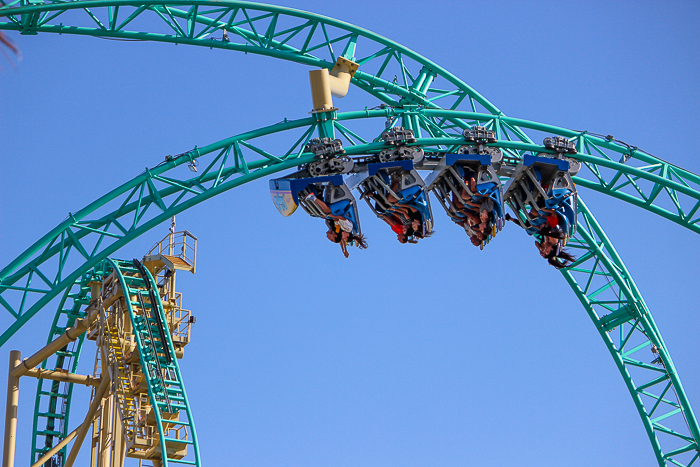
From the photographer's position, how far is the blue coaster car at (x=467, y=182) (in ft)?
61.3

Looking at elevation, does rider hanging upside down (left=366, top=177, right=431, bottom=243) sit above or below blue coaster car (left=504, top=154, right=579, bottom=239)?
below

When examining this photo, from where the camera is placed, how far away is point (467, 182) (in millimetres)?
18781

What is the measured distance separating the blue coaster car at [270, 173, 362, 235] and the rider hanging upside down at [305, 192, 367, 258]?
5cm

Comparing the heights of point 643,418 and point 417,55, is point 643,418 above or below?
below

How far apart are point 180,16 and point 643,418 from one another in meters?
13.8

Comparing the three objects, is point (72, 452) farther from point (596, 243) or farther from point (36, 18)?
point (596, 243)

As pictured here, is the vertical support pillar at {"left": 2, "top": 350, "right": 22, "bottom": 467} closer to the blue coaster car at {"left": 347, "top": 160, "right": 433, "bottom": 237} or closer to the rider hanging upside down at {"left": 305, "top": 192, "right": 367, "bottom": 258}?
the rider hanging upside down at {"left": 305, "top": 192, "right": 367, "bottom": 258}

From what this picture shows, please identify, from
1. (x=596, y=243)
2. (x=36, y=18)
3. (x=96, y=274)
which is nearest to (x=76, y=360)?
(x=96, y=274)

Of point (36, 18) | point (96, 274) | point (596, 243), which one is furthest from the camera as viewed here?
point (96, 274)

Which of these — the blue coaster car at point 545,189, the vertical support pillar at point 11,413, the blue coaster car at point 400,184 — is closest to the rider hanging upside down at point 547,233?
the blue coaster car at point 545,189

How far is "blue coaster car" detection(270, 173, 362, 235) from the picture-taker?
713 inches

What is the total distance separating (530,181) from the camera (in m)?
Answer: 19.3

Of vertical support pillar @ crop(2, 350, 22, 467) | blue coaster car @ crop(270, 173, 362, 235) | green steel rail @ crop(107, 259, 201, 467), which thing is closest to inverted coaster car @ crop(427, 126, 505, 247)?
blue coaster car @ crop(270, 173, 362, 235)

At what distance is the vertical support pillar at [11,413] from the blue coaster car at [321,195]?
956 centimetres
